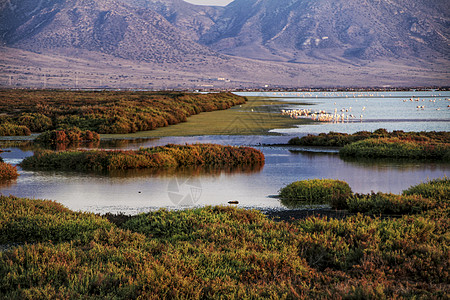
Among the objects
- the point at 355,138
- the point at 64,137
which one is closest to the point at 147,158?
the point at 64,137

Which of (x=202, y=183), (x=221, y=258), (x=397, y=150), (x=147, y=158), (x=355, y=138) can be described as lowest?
(x=221, y=258)

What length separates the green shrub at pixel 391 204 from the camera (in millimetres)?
12227

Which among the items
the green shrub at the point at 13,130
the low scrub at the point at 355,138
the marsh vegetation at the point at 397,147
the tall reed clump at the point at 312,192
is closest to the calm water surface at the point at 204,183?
the tall reed clump at the point at 312,192

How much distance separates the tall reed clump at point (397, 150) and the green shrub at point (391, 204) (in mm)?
13023

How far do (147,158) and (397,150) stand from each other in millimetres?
12459

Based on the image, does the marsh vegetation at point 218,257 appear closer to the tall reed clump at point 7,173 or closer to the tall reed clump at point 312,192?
the tall reed clump at point 312,192

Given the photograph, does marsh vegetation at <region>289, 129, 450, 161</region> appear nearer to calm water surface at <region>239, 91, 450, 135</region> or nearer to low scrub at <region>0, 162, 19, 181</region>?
calm water surface at <region>239, 91, 450, 135</region>

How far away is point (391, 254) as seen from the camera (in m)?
8.10

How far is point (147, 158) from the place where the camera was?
21531 mm

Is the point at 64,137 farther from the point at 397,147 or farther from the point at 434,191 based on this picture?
the point at 434,191

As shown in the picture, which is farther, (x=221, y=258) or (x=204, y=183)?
(x=204, y=183)

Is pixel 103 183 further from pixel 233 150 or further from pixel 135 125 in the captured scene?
pixel 135 125

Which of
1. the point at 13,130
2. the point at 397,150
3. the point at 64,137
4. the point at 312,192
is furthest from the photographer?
the point at 13,130

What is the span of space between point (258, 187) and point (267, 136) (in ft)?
59.7
